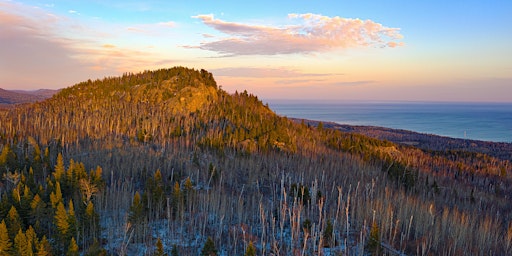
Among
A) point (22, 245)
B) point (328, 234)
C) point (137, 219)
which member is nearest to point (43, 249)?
point (22, 245)

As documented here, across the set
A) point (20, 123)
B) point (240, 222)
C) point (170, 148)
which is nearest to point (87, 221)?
point (240, 222)

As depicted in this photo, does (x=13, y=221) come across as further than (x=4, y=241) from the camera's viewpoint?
Yes

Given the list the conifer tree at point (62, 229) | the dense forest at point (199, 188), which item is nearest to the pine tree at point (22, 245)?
the dense forest at point (199, 188)

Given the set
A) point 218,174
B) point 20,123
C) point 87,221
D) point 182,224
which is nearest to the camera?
point 87,221

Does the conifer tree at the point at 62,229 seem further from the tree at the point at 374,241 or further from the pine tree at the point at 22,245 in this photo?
the tree at the point at 374,241

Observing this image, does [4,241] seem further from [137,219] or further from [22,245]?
[137,219]

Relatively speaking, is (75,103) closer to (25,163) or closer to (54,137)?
(54,137)

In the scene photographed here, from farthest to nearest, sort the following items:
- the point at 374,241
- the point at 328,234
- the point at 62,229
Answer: the point at 328,234 < the point at 374,241 < the point at 62,229

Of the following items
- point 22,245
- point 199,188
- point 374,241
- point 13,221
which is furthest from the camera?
point 199,188

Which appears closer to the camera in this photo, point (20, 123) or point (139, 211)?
point (139, 211)
